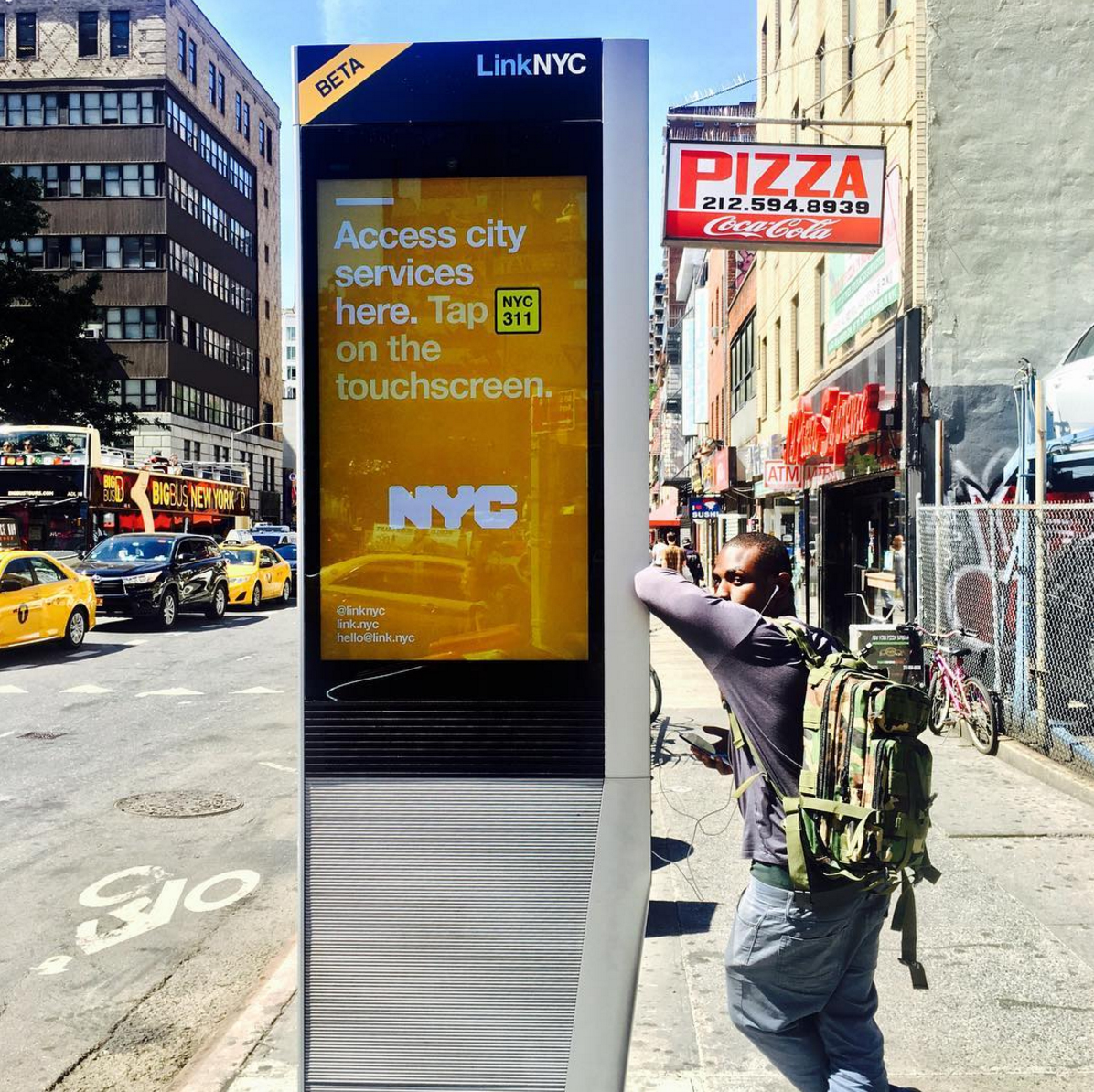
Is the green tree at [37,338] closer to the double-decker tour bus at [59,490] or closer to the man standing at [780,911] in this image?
the double-decker tour bus at [59,490]

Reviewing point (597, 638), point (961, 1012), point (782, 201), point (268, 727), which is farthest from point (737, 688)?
point (782, 201)

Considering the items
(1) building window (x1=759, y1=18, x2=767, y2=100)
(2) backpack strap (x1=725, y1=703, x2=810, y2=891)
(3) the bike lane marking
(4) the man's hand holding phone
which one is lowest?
(3) the bike lane marking

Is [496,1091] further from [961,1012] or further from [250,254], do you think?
[250,254]

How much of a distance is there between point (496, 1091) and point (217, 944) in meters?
2.75

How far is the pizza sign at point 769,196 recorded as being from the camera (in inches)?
455

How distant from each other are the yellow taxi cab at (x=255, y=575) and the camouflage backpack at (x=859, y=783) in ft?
78.1

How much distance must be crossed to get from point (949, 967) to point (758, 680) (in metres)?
2.71

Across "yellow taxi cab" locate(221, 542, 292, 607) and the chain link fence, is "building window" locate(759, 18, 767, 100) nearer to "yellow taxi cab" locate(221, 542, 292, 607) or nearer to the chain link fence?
"yellow taxi cab" locate(221, 542, 292, 607)

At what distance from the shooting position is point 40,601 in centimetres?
1644

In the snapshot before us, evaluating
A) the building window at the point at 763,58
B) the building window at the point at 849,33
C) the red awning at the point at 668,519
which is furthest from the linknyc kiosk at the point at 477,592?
the red awning at the point at 668,519

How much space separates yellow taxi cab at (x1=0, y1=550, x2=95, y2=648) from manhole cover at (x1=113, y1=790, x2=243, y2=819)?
348 inches

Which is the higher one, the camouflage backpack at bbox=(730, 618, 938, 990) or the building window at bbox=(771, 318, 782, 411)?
the building window at bbox=(771, 318, 782, 411)

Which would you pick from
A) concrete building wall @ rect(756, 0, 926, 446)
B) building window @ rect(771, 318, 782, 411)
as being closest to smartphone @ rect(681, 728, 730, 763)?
concrete building wall @ rect(756, 0, 926, 446)

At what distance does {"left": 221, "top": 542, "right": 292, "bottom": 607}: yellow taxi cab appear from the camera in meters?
25.6
